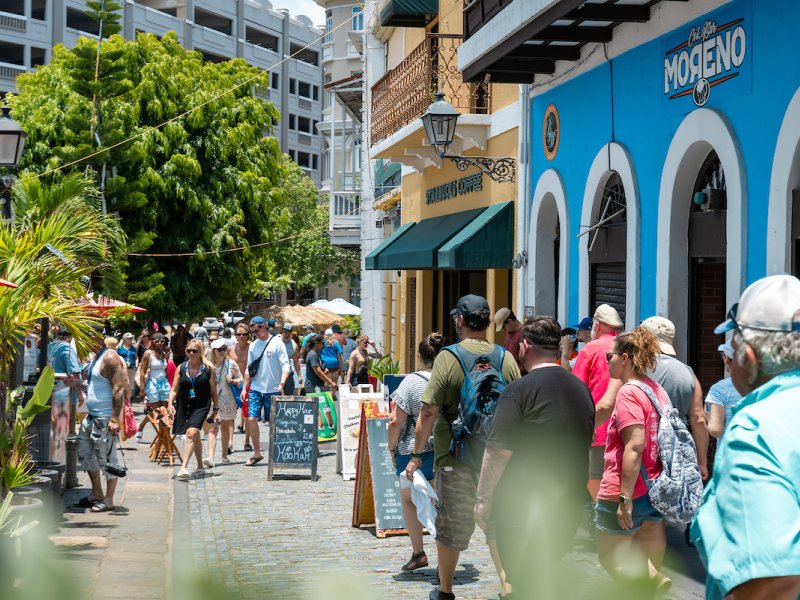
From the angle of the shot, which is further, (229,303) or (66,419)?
(229,303)

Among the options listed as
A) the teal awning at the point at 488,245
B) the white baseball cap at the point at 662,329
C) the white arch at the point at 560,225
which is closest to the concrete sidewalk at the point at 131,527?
the white baseball cap at the point at 662,329

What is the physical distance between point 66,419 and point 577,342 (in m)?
5.09

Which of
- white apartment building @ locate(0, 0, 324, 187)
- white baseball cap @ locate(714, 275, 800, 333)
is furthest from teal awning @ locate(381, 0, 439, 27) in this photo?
white apartment building @ locate(0, 0, 324, 187)

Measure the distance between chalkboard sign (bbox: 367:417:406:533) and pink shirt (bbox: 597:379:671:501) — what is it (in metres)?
3.43

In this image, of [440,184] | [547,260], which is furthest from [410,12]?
[547,260]

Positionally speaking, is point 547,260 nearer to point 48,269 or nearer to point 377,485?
point 377,485

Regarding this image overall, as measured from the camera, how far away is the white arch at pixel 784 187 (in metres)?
8.33

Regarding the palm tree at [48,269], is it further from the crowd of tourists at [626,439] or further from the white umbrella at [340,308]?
the white umbrella at [340,308]

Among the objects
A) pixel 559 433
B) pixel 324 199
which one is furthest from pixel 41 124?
pixel 324 199

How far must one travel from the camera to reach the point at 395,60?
25531 mm

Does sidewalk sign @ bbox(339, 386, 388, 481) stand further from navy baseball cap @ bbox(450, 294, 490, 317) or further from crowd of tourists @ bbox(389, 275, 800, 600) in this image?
navy baseball cap @ bbox(450, 294, 490, 317)

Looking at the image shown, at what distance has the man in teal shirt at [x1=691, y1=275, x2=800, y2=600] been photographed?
6.85 feet

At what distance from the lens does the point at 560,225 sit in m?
14.3

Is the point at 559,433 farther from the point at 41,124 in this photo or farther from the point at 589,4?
the point at 41,124
